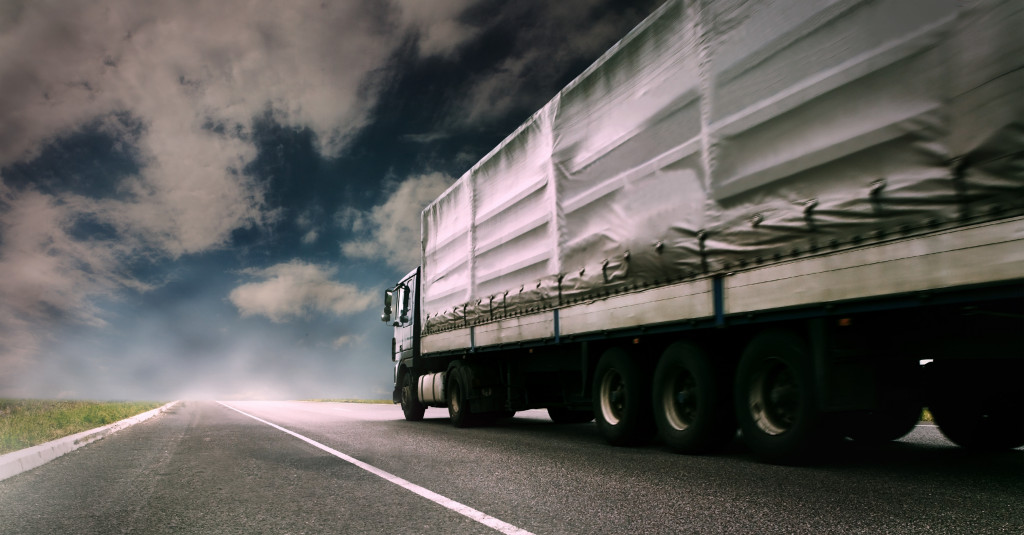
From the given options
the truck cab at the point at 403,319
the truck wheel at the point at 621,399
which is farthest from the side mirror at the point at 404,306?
the truck wheel at the point at 621,399

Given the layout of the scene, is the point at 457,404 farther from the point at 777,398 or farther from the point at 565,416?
the point at 777,398

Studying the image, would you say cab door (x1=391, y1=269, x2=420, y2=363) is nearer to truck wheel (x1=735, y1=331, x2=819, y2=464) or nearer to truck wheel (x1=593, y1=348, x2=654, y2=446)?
truck wheel (x1=593, y1=348, x2=654, y2=446)

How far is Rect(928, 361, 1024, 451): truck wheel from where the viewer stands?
19.1 feet

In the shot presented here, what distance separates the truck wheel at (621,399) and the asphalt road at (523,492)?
232mm

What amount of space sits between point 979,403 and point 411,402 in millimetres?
11061

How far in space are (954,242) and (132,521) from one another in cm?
548

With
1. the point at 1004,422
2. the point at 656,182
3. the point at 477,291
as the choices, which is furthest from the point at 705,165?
the point at 477,291

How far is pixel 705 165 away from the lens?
6.68 m

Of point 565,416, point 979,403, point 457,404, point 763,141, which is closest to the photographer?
point 763,141

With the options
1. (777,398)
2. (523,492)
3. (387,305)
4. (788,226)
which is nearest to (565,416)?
(387,305)

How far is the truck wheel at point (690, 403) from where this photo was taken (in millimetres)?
6730

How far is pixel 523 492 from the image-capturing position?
17.4 feet

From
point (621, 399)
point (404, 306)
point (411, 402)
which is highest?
point (404, 306)

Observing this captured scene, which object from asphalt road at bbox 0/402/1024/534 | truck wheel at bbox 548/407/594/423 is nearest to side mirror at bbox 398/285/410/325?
truck wheel at bbox 548/407/594/423
